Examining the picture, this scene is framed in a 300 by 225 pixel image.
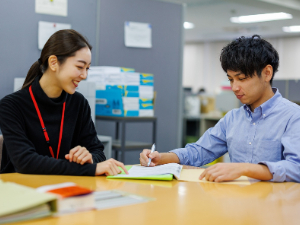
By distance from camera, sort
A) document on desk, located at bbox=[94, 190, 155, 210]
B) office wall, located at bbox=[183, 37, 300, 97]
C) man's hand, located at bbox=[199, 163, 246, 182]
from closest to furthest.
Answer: document on desk, located at bbox=[94, 190, 155, 210] → man's hand, located at bbox=[199, 163, 246, 182] → office wall, located at bbox=[183, 37, 300, 97]

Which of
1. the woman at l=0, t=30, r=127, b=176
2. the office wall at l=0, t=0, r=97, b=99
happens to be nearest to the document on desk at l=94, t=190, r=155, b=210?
the woman at l=0, t=30, r=127, b=176

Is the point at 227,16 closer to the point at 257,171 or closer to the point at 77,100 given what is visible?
the point at 77,100

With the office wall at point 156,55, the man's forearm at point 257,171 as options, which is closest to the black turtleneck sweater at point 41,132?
the man's forearm at point 257,171

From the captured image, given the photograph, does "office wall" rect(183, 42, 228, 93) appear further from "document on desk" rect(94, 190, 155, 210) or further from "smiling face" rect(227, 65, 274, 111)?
"document on desk" rect(94, 190, 155, 210)

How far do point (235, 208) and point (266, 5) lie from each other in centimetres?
590

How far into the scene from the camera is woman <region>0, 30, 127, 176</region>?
4.78 feet

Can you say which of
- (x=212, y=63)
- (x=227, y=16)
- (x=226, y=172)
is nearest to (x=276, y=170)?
(x=226, y=172)

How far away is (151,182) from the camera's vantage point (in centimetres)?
125

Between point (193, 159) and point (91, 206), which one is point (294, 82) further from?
point (91, 206)

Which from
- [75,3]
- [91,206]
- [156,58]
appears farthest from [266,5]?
[91,206]

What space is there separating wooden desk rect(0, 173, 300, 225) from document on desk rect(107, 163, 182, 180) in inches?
1.8

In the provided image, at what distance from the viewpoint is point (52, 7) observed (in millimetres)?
2650

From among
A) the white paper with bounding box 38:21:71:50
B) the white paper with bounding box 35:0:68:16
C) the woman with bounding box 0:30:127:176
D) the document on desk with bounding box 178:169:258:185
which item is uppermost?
the white paper with bounding box 35:0:68:16

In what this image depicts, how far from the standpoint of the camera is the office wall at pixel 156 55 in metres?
3.00
